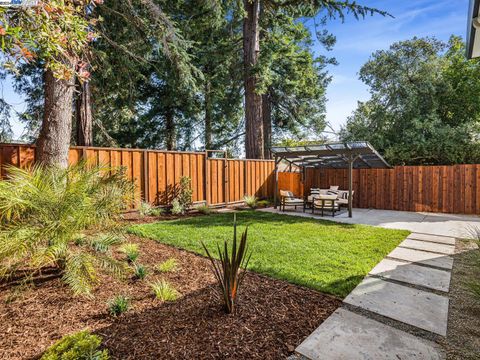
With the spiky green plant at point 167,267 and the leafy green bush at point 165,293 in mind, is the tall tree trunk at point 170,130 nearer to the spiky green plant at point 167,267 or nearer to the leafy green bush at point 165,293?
the spiky green plant at point 167,267

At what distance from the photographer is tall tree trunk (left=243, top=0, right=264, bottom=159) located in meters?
11.8

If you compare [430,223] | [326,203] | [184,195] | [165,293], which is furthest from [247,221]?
[430,223]

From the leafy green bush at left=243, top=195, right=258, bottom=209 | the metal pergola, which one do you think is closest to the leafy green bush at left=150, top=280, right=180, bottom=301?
the metal pergola

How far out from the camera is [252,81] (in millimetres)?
11945

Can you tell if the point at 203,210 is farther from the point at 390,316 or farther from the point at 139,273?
the point at 390,316

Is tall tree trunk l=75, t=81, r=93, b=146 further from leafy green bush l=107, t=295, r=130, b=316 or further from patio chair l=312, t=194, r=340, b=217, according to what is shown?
patio chair l=312, t=194, r=340, b=217

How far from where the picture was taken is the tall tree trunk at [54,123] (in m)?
4.77

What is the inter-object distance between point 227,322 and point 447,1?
29.1 feet

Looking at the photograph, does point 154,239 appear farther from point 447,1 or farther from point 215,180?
point 447,1

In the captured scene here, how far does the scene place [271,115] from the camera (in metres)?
16.0

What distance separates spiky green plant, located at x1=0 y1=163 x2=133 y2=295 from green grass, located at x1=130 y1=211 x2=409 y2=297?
166 centimetres

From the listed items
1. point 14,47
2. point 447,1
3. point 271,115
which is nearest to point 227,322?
point 14,47

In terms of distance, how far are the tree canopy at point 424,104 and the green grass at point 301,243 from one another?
24.0ft

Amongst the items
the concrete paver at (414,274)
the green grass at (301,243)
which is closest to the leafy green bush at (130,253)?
the green grass at (301,243)
